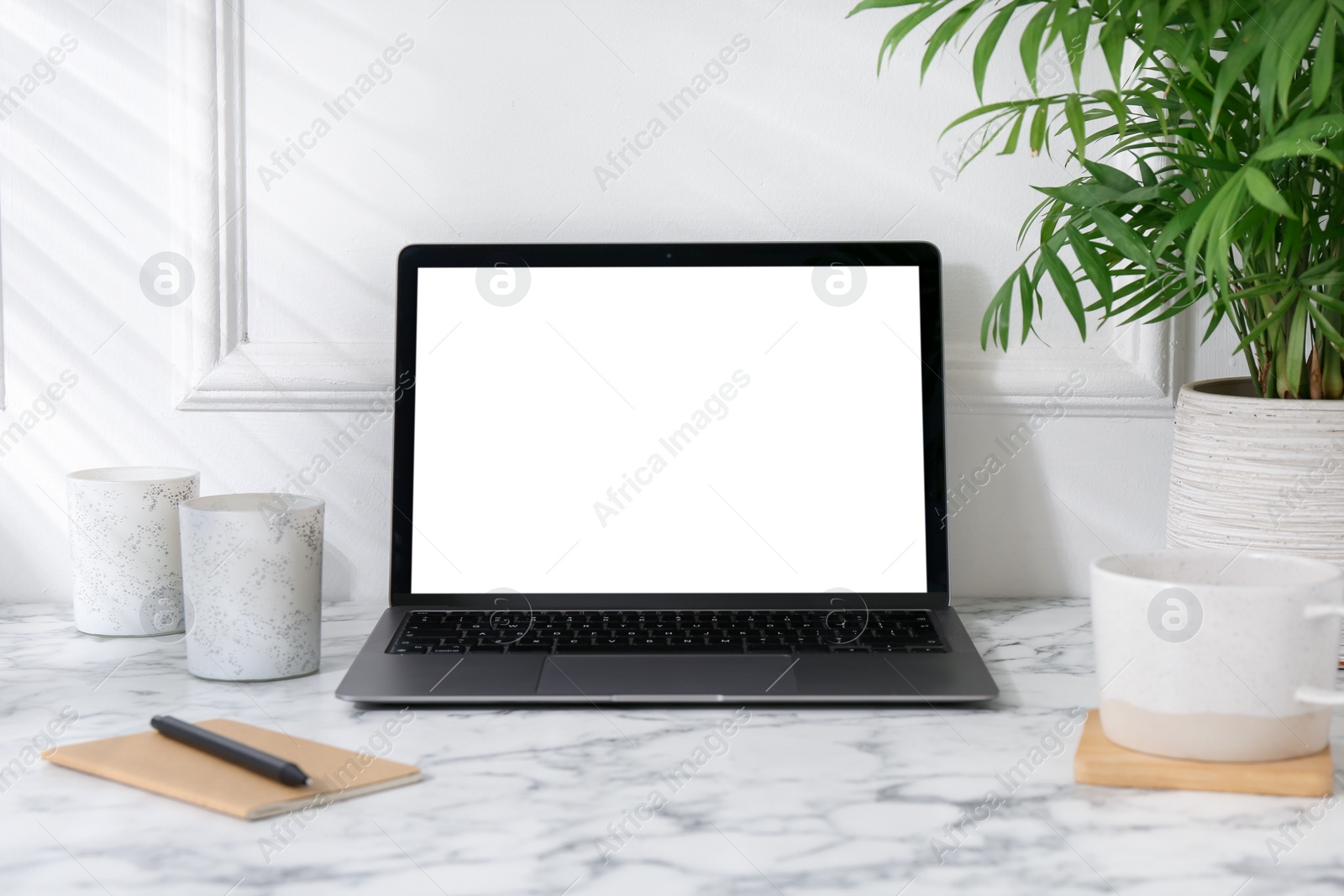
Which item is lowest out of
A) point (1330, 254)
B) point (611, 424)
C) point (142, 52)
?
point (611, 424)

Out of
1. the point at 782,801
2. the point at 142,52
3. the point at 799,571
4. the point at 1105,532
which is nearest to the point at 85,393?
the point at 142,52

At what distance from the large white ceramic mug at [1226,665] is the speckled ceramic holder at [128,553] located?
2.26 ft

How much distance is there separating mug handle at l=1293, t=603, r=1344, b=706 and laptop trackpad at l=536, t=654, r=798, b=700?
0.93ft

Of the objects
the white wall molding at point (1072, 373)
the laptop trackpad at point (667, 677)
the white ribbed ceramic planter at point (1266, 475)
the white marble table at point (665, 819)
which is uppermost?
the white wall molding at point (1072, 373)

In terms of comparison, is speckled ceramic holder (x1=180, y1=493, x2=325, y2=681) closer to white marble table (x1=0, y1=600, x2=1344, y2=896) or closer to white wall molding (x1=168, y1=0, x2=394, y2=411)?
white marble table (x1=0, y1=600, x2=1344, y2=896)

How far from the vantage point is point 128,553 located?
90 centimetres

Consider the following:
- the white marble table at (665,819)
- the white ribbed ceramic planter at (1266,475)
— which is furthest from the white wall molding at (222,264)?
the white ribbed ceramic planter at (1266,475)

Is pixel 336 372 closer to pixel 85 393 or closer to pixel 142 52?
pixel 85 393

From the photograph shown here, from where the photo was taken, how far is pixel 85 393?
1051 mm

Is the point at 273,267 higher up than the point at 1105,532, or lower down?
higher up

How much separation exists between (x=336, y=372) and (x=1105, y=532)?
27.8 inches

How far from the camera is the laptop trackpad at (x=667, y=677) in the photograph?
0.73m

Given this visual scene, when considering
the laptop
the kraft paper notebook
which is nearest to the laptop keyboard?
the laptop

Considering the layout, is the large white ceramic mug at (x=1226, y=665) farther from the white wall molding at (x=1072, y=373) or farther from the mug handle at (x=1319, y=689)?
the white wall molding at (x=1072, y=373)
